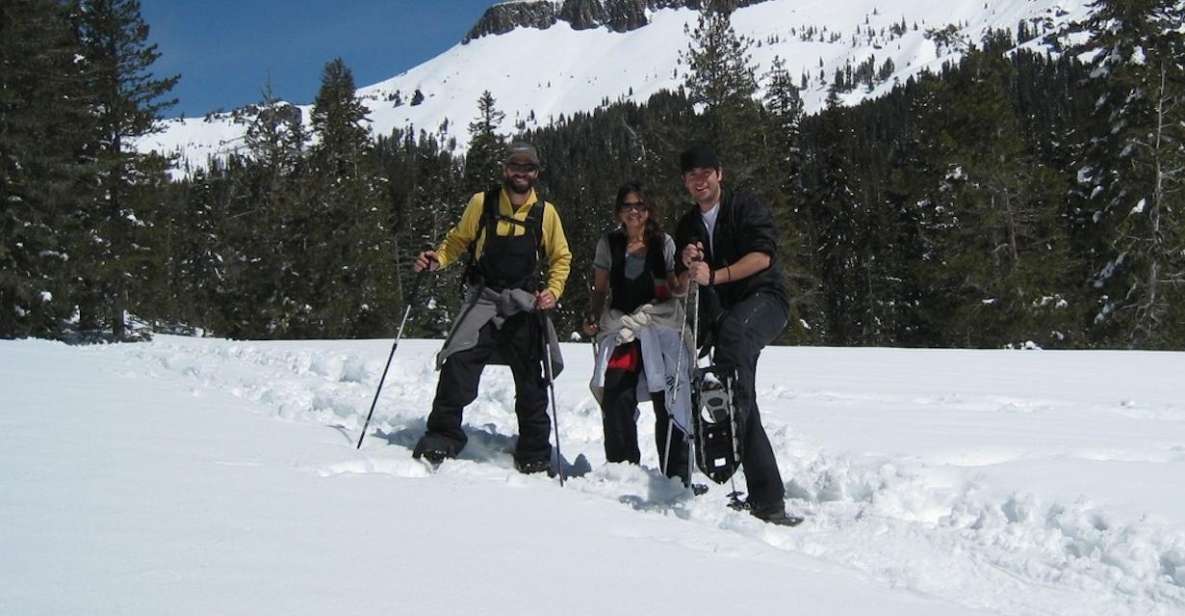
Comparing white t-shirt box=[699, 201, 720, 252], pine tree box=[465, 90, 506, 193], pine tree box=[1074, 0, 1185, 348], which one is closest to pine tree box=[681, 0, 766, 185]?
pine tree box=[1074, 0, 1185, 348]

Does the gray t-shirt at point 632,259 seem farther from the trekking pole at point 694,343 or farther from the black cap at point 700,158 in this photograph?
the black cap at point 700,158

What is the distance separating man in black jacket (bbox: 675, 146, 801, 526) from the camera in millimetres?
4355

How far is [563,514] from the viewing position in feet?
12.1

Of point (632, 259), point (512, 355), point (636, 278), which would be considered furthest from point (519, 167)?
point (512, 355)

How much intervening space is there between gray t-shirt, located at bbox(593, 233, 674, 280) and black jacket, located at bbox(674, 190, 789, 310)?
1.77 feet

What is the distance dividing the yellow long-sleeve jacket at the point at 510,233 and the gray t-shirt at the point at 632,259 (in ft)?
0.74

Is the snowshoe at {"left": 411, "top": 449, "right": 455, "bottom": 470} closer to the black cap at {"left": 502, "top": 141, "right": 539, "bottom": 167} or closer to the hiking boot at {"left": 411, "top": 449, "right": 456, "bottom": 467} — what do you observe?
the hiking boot at {"left": 411, "top": 449, "right": 456, "bottom": 467}

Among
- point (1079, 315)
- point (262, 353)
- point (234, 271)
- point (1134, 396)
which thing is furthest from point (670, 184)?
point (234, 271)

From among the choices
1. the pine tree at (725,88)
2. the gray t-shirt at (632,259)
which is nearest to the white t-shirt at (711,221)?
the gray t-shirt at (632,259)

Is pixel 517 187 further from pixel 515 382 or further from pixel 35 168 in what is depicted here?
pixel 35 168

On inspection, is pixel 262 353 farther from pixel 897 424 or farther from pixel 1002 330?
pixel 1002 330

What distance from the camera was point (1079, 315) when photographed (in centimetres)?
2130

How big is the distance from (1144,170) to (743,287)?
2167 centimetres

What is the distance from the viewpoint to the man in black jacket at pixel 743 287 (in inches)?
171
